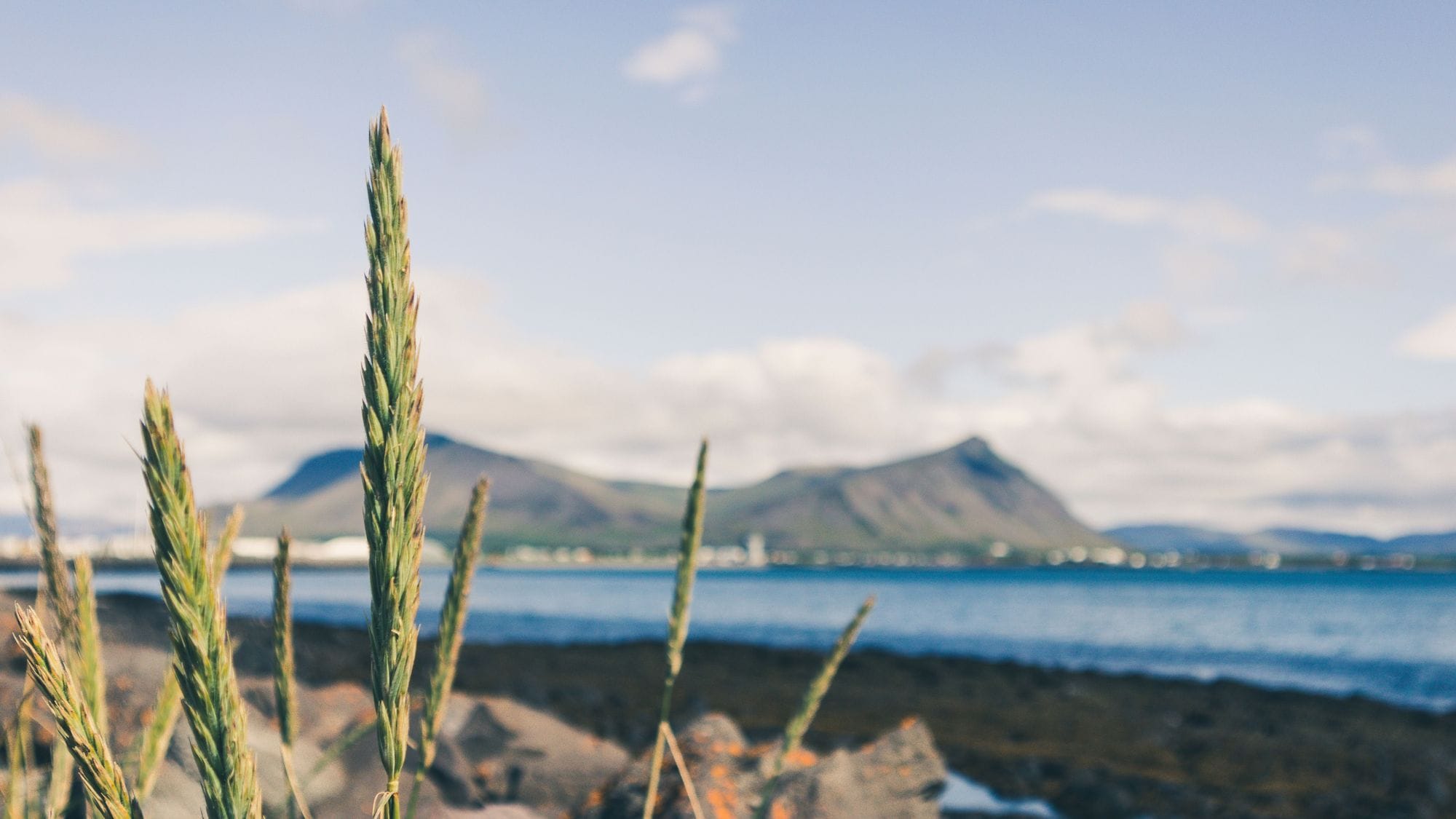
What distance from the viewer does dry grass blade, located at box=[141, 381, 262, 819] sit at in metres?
1.13

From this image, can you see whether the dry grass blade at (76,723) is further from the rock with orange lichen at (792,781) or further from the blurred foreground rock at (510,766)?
the rock with orange lichen at (792,781)

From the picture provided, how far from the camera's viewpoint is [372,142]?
49.0 inches

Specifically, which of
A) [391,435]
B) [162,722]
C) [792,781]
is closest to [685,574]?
[391,435]

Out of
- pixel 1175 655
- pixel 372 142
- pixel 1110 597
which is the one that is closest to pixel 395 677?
pixel 372 142

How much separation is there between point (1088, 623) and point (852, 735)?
60.7 meters

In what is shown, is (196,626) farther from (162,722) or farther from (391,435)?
(162,722)

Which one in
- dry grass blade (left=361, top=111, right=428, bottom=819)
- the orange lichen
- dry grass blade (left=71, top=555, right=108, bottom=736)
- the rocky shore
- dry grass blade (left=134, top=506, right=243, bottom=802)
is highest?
dry grass blade (left=361, top=111, right=428, bottom=819)

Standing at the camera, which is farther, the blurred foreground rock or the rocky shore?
the rocky shore

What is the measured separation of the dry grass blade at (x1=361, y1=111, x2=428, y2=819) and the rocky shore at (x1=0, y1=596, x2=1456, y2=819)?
178 centimetres

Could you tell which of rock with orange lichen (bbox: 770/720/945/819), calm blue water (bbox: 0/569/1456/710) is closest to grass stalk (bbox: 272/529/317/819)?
rock with orange lichen (bbox: 770/720/945/819)

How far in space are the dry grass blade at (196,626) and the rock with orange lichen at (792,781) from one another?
5.25 m

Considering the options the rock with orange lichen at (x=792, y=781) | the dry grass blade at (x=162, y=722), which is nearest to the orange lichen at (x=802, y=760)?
the rock with orange lichen at (x=792, y=781)

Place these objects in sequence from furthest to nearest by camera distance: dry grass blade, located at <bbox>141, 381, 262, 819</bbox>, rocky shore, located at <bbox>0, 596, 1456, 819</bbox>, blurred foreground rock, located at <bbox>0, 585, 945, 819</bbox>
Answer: rocky shore, located at <bbox>0, 596, 1456, 819</bbox> → blurred foreground rock, located at <bbox>0, 585, 945, 819</bbox> → dry grass blade, located at <bbox>141, 381, 262, 819</bbox>

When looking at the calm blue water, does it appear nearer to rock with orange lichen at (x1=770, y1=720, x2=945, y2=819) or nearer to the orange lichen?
the orange lichen
